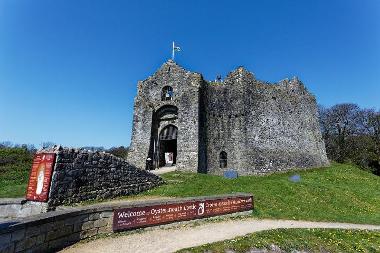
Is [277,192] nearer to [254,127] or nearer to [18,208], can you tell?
[254,127]

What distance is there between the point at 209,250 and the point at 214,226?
363 centimetres

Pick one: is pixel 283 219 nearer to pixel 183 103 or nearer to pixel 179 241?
pixel 179 241

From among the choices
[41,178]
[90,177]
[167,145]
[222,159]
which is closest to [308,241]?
[90,177]

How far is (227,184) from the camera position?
70.9ft

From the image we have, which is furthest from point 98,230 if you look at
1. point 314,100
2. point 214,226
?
point 314,100

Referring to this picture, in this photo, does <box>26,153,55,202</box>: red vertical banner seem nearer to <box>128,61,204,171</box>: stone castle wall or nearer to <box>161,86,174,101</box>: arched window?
<box>128,61,204,171</box>: stone castle wall

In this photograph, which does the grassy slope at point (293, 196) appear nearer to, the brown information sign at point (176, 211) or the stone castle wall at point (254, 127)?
the brown information sign at point (176, 211)

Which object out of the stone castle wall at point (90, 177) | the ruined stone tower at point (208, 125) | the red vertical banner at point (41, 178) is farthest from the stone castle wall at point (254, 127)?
the red vertical banner at point (41, 178)

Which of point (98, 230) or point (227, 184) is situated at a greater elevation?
point (227, 184)

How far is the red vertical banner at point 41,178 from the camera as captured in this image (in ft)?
42.3

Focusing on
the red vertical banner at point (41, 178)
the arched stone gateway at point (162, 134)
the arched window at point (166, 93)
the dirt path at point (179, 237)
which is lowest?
the dirt path at point (179, 237)

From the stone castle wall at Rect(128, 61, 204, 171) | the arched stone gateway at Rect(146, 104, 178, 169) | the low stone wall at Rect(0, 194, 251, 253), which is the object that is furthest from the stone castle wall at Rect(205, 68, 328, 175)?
the low stone wall at Rect(0, 194, 251, 253)

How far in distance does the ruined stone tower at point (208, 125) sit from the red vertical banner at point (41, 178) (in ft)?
49.3

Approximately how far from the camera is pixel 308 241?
12672 mm
